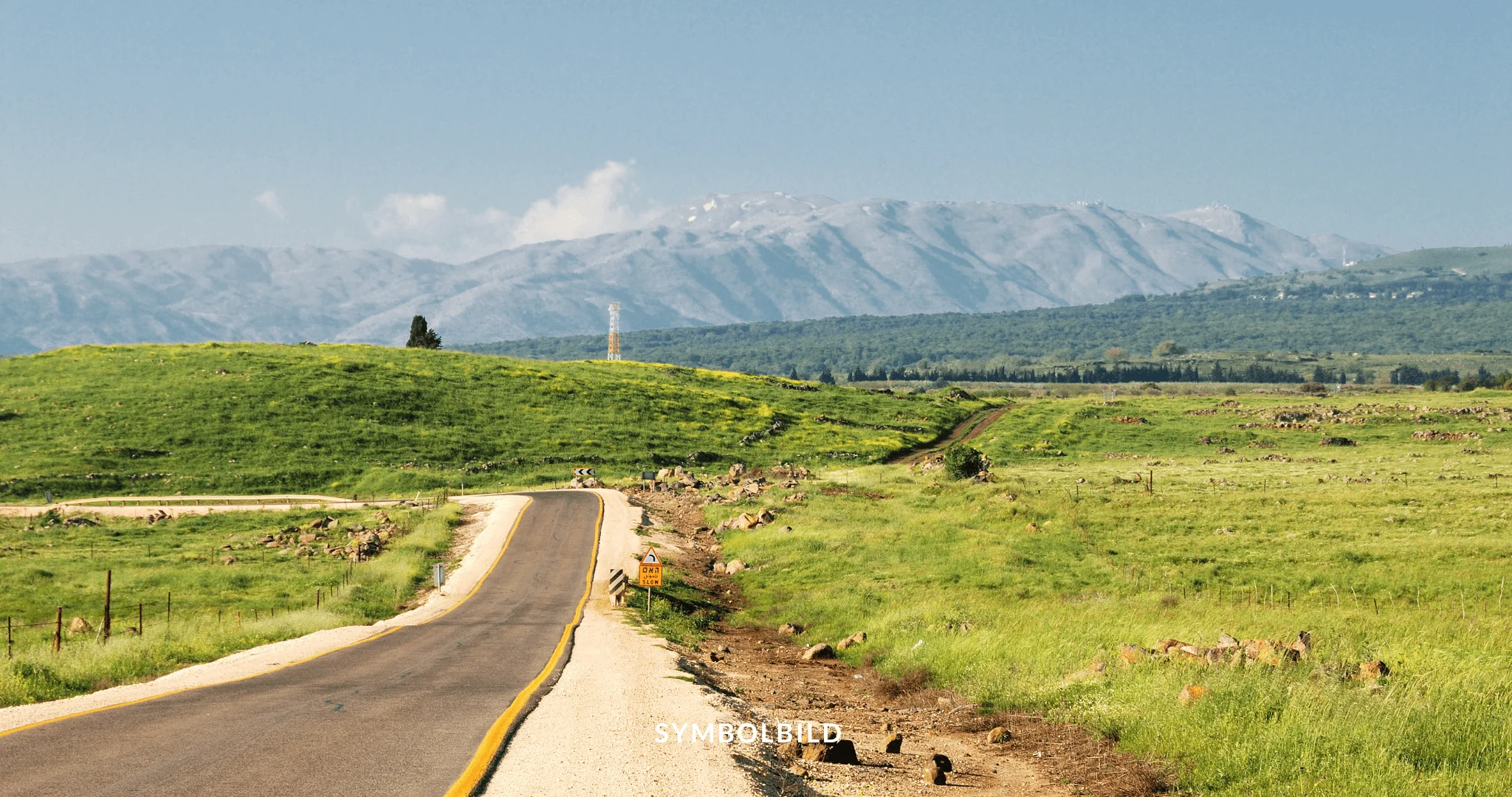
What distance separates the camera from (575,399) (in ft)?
339

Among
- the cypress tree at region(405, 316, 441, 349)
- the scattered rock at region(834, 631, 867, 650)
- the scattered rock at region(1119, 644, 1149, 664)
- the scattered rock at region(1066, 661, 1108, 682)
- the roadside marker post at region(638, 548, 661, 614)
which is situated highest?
the cypress tree at region(405, 316, 441, 349)

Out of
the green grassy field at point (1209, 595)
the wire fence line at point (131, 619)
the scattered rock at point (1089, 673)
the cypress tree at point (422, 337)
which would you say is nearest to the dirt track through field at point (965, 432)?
the green grassy field at point (1209, 595)

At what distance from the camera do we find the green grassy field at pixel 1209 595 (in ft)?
49.4

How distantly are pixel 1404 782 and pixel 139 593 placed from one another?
38.8m

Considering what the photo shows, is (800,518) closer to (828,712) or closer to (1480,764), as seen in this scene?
(828,712)

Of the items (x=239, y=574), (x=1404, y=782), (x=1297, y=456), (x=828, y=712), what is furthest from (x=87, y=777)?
(x=1297, y=456)

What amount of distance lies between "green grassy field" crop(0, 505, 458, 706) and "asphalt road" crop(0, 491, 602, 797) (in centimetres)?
381

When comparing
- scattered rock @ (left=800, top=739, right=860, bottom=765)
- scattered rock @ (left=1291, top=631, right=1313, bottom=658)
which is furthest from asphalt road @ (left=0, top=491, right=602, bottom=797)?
scattered rock @ (left=1291, top=631, right=1313, bottom=658)

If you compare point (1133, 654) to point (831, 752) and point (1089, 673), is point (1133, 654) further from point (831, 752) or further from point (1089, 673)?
point (831, 752)

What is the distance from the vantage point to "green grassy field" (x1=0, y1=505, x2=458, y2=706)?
23.6 m

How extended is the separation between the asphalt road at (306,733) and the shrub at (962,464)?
44635mm

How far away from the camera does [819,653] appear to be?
29172 mm

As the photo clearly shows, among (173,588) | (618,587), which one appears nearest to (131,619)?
(173,588)

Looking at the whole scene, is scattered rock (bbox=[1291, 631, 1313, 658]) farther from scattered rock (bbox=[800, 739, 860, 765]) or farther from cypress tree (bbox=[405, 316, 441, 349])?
cypress tree (bbox=[405, 316, 441, 349])
